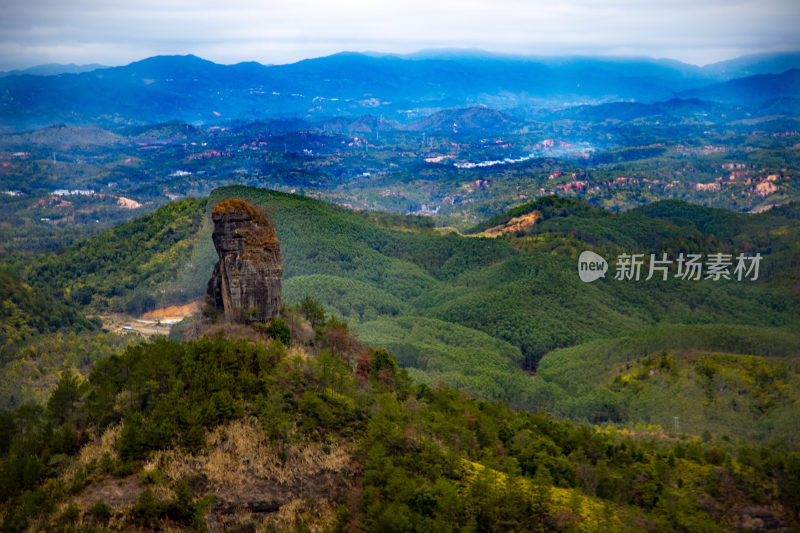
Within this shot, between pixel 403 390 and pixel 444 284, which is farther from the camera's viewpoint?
pixel 444 284

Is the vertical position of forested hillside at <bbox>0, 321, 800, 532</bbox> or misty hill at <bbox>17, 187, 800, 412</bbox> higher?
forested hillside at <bbox>0, 321, 800, 532</bbox>

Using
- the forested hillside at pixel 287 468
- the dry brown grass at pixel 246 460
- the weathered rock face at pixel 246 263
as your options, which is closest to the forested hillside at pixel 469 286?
the weathered rock face at pixel 246 263

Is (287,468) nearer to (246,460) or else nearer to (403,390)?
(246,460)

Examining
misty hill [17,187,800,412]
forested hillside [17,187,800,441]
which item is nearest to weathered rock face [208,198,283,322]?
forested hillside [17,187,800,441]

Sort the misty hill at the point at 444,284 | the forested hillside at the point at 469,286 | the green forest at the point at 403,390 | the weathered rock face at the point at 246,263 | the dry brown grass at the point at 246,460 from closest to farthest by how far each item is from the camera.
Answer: the dry brown grass at the point at 246,460 < the green forest at the point at 403,390 < the weathered rock face at the point at 246,263 < the forested hillside at the point at 469,286 < the misty hill at the point at 444,284

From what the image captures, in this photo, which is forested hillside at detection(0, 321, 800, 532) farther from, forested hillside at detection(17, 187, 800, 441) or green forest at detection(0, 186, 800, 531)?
forested hillside at detection(17, 187, 800, 441)

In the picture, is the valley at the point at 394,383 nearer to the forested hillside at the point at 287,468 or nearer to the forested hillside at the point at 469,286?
the forested hillside at the point at 287,468

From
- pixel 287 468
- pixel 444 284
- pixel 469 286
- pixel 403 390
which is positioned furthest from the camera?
pixel 444 284

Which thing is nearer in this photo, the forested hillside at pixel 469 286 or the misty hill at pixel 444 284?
the forested hillside at pixel 469 286

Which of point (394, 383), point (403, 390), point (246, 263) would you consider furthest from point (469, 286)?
point (246, 263)
